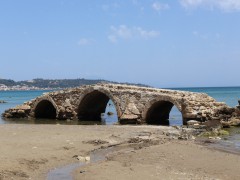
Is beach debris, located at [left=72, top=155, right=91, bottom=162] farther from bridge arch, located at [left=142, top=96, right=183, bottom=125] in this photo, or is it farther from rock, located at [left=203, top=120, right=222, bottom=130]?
bridge arch, located at [left=142, top=96, right=183, bottom=125]

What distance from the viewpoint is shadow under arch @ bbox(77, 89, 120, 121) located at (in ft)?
110

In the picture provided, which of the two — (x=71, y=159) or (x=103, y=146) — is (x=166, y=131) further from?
(x=71, y=159)

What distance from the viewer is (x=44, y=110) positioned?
38.2m

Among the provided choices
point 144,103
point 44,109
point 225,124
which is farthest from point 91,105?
point 225,124

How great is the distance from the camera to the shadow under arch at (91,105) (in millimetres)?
33531

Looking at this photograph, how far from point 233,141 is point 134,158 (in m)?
6.98

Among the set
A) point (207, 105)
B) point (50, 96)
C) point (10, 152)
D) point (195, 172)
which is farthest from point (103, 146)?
point (50, 96)

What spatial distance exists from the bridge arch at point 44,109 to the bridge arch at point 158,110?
9272 mm

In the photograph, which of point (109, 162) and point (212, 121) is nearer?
point (109, 162)

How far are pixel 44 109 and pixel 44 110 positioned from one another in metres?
0.11

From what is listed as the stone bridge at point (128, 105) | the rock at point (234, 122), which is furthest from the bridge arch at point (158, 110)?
the rock at point (234, 122)

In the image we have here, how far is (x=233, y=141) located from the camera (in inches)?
768

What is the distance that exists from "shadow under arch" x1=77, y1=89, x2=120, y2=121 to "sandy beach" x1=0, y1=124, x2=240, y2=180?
1290 centimetres

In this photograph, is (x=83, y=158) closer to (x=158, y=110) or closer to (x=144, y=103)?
(x=144, y=103)
